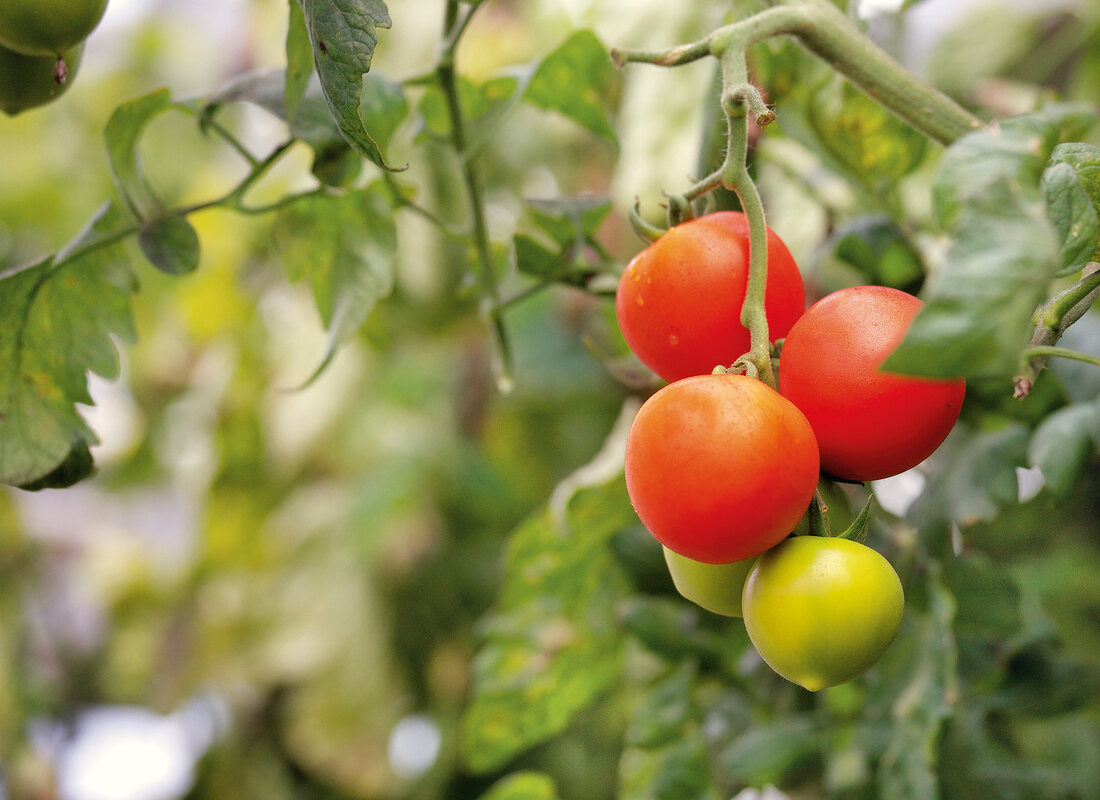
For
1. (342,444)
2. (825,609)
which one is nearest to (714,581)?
(825,609)

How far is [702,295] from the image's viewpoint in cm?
27

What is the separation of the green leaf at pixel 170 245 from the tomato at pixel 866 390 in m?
0.26

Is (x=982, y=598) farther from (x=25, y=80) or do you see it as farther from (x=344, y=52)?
(x=25, y=80)

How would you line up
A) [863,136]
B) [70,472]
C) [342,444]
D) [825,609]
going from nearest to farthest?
1. [825,609]
2. [70,472]
3. [863,136]
4. [342,444]

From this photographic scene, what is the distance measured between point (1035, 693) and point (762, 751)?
0.43 ft

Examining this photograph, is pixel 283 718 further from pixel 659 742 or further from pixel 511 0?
pixel 511 0

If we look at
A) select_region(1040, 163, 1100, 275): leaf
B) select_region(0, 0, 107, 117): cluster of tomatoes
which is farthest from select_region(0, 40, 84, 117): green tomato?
select_region(1040, 163, 1100, 275): leaf

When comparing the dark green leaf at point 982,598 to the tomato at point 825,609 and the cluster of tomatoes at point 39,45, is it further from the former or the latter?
the cluster of tomatoes at point 39,45

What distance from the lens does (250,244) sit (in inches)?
47.9

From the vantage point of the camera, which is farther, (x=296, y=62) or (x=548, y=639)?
(x=548, y=639)

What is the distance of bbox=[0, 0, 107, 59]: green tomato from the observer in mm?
299

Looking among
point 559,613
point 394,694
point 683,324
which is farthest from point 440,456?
point 683,324

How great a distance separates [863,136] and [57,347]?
386 millimetres

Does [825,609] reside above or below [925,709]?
above
